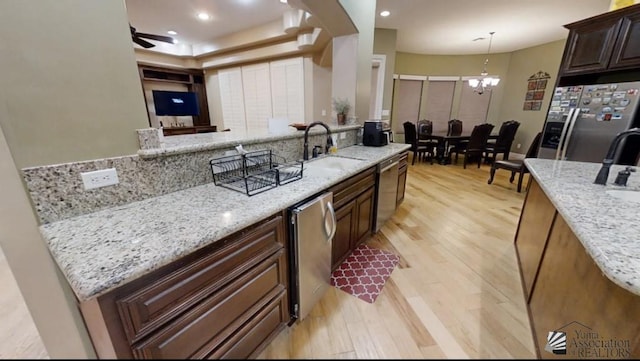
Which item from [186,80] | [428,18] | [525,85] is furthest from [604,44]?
[186,80]

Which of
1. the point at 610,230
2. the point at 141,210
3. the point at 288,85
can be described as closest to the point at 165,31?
the point at 288,85

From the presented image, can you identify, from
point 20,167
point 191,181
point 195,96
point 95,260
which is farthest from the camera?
point 195,96

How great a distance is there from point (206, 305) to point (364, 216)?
1550 millimetres

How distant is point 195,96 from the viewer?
20.7ft

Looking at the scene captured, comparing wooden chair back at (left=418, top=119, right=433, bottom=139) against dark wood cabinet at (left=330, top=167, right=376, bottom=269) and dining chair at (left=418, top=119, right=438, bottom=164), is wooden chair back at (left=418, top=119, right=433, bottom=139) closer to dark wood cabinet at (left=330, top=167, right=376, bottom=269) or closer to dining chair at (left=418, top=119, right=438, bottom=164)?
dining chair at (left=418, top=119, right=438, bottom=164)

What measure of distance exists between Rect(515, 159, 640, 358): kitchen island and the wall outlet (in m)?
1.64

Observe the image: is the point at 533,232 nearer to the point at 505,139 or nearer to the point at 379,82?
the point at 379,82

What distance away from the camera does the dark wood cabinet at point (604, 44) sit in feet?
8.73

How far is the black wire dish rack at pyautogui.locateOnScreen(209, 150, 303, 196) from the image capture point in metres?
1.41

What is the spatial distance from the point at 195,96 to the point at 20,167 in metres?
6.20

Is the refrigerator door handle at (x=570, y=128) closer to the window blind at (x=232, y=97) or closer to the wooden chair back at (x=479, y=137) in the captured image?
the wooden chair back at (x=479, y=137)

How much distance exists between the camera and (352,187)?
6.12ft

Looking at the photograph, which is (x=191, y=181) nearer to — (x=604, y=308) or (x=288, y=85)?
(x=604, y=308)

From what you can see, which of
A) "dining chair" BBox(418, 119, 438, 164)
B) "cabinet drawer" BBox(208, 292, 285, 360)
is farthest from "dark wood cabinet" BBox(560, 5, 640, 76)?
"cabinet drawer" BBox(208, 292, 285, 360)
